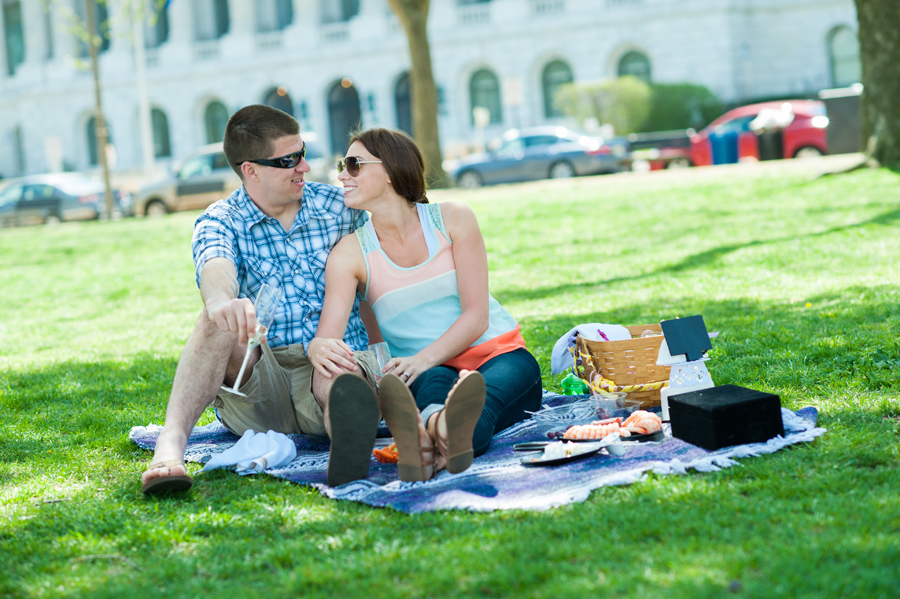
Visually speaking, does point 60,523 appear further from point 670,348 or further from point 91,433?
point 670,348

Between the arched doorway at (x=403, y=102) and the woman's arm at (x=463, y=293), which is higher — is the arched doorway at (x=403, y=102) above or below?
above

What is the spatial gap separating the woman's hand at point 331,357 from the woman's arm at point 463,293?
190 mm

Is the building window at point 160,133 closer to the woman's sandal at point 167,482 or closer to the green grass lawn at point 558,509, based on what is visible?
the green grass lawn at point 558,509

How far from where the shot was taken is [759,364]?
4.62 meters

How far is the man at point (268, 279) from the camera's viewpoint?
3.52m

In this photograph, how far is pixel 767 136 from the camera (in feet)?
68.1

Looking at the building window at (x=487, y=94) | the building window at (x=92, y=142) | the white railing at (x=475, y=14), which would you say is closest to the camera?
the white railing at (x=475, y=14)

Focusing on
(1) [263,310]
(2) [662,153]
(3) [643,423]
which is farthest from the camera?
(2) [662,153]

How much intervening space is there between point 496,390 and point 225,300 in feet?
3.49

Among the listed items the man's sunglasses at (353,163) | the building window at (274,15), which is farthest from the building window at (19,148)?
the man's sunglasses at (353,163)

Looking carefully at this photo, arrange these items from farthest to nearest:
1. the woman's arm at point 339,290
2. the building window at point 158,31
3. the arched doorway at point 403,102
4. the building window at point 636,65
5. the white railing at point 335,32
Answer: the building window at point 158,31, the white railing at point 335,32, the arched doorway at point 403,102, the building window at point 636,65, the woman's arm at point 339,290

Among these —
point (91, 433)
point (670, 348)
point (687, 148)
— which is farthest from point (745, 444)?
point (687, 148)

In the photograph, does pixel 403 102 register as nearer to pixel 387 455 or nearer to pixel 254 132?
pixel 254 132

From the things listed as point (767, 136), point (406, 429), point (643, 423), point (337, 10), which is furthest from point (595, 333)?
point (337, 10)
